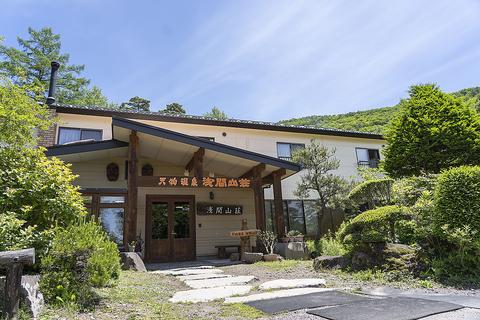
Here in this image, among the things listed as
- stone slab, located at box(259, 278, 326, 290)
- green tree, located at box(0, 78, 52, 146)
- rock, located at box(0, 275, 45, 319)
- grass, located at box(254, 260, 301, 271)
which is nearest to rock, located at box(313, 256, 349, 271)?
grass, located at box(254, 260, 301, 271)

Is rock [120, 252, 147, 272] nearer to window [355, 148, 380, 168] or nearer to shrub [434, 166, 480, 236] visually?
shrub [434, 166, 480, 236]

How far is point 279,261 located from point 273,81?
7.21 meters

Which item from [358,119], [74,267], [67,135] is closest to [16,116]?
[74,267]

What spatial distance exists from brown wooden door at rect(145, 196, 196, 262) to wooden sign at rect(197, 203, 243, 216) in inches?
19.2

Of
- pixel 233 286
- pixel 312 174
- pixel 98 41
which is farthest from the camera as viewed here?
pixel 312 174

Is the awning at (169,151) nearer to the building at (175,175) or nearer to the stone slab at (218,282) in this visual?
the building at (175,175)

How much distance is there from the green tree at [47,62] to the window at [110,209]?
18.5 metres

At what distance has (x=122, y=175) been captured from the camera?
40.5ft

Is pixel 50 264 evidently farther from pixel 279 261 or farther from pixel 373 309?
pixel 279 261

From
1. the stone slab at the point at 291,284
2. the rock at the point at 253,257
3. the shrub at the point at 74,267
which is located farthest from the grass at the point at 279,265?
the shrub at the point at 74,267

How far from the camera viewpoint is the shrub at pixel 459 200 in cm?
602

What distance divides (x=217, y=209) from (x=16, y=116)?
317 inches

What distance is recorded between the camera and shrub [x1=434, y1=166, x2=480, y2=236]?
602 centimetres

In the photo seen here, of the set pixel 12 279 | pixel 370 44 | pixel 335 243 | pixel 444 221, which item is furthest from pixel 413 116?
pixel 12 279
